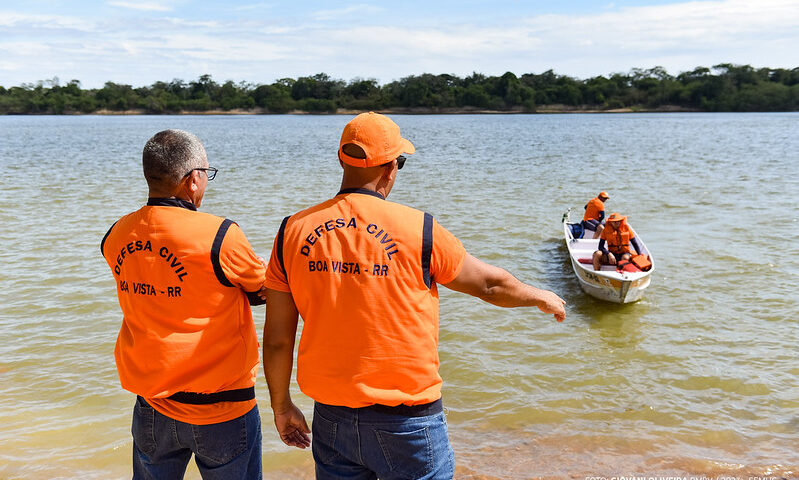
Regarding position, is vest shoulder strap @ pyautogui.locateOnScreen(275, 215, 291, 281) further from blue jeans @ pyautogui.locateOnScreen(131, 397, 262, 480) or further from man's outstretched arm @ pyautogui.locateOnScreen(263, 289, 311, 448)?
blue jeans @ pyautogui.locateOnScreen(131, 397, 262, 480)

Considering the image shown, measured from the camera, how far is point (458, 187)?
26.2m

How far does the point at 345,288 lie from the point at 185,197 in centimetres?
101

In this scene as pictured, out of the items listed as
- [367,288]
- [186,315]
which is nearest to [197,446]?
[186,315]

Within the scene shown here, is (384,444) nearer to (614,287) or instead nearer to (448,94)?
(614,287)

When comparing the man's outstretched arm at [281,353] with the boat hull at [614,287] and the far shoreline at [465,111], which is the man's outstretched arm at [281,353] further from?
the far shoreline at [465,111]

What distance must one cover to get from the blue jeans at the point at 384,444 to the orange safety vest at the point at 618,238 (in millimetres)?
9979

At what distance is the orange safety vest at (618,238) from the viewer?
463 inches

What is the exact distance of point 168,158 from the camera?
9.38ft

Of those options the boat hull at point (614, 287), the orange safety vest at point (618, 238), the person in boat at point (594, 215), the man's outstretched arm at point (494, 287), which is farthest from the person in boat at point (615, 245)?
the man's outstretched arm at point (494, 287)

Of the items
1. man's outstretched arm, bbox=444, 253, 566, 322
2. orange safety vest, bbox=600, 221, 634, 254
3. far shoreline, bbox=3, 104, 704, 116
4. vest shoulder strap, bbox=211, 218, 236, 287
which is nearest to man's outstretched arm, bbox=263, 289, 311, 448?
vest shoulder strap, bbox=211, 218, 236, 287

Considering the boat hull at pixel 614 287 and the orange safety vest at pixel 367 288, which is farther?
the boat hull at pixel 614 287

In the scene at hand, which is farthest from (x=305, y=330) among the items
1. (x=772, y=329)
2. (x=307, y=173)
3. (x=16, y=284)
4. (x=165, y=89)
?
(x=165, y=89)

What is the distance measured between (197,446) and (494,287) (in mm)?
1539

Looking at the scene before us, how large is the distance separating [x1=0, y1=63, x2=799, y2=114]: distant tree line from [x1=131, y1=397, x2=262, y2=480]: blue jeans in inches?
5904
